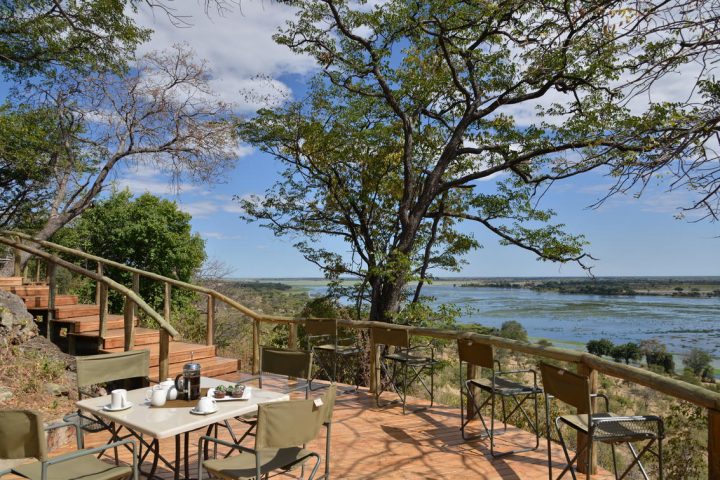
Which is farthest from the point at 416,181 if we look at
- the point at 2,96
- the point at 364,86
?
the point at 2,96

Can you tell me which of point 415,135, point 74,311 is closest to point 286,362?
point 74,311

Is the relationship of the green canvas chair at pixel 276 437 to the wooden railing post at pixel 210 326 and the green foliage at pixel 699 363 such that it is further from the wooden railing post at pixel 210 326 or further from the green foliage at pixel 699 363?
the green foliage at pixel 699 363

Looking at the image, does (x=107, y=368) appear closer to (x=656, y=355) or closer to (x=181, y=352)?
(x=181, y=352)

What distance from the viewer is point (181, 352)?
20.7ft

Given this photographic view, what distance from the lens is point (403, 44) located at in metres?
10.4

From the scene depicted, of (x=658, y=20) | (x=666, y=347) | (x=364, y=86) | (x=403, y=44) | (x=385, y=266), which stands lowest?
(x=666, y=347)

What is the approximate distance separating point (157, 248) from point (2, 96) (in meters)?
5.71

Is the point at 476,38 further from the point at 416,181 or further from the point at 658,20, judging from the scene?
the point at 658,20

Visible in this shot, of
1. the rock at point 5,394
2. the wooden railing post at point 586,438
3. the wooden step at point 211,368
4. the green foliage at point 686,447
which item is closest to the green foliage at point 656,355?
the green foliage at point 686,447

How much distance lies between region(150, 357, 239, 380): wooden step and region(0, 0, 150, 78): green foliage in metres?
7.18

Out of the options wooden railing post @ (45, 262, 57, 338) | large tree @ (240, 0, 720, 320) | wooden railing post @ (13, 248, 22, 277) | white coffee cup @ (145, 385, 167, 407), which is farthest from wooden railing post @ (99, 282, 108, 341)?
large tree @ (240, 0, 720, 320)

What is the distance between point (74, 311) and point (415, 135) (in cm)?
763

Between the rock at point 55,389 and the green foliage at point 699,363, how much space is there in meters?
19.9

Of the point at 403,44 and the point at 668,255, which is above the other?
the point at 403,44
